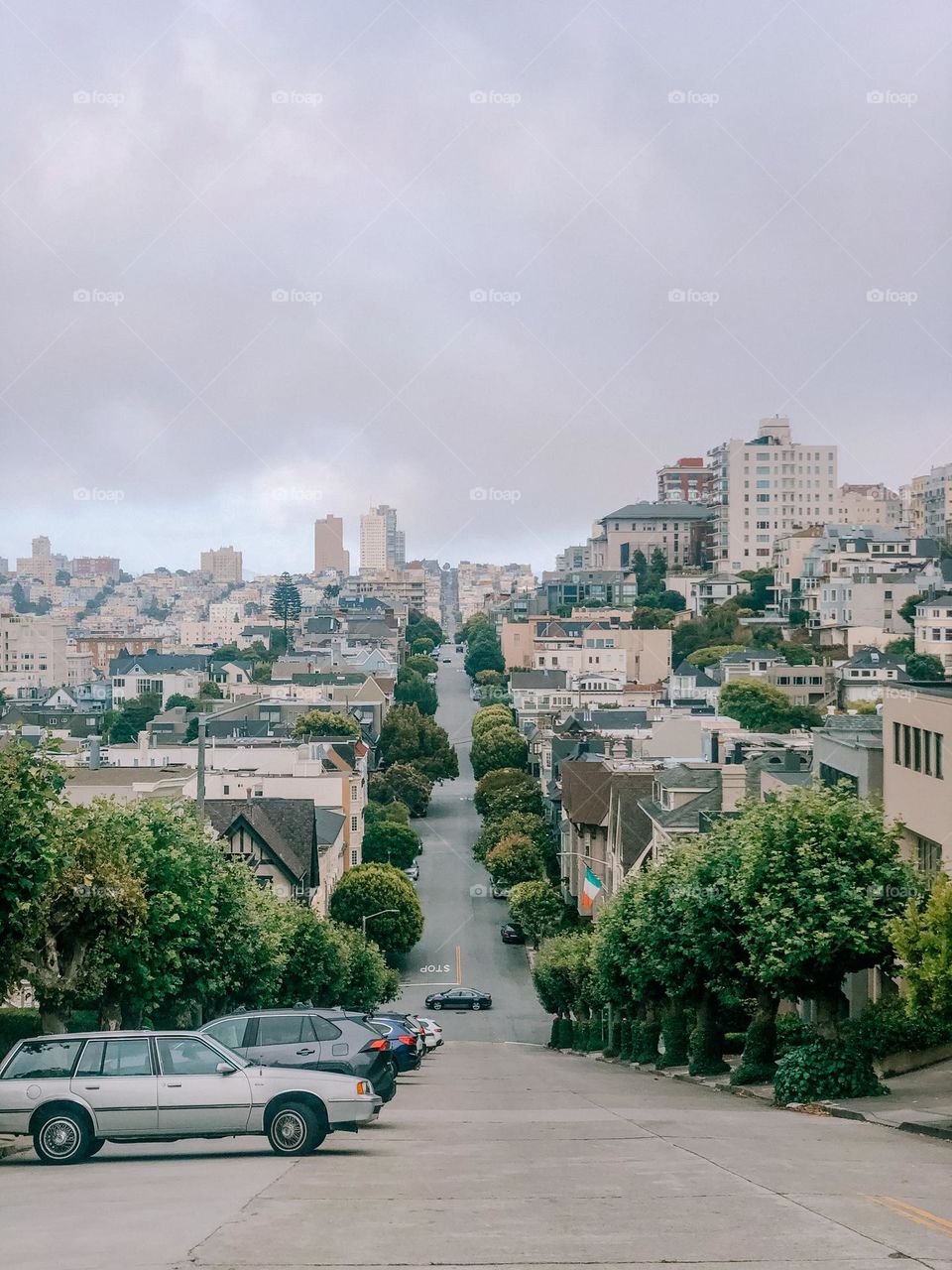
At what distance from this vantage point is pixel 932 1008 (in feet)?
70.6

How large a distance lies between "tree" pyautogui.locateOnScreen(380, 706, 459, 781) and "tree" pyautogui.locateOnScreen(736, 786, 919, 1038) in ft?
374

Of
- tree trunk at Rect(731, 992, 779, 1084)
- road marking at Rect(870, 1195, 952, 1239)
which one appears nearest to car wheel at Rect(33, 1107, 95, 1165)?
road marking at Rect(870, 1195, 952, 1239)

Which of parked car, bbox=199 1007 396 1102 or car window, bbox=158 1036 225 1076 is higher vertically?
car window, bbox=158 1036 225 1076

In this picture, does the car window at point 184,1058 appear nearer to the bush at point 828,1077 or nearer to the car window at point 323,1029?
the car window at point 323,1029

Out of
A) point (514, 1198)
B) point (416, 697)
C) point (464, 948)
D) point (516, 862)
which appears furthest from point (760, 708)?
point (514, 1198)

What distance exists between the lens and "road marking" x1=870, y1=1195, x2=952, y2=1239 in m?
12.8

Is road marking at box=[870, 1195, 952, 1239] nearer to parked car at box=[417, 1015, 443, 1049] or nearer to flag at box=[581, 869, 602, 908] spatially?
parked car at box=[417, 1015, 443, 1049]

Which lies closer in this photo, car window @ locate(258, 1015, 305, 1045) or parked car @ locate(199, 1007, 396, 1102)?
parked car @ locate(199, 1007, 396, 1102)

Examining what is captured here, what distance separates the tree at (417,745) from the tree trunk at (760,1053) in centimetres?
11001

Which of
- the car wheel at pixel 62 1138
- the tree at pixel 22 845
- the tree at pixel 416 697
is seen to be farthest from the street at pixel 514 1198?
the tree at pixel 416 697

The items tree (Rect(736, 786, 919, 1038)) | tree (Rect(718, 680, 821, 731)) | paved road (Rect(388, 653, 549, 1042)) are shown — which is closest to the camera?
tree (Rect(736, 786, 919, 1038))

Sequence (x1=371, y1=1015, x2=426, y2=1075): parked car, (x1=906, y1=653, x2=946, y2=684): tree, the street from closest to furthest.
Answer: the street, (x1=371, y1=1015, x2=426, y2=1075): parked car, (x1=906, y1=653, x2=946, y2=684): tree

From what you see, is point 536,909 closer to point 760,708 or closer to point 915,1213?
point 760,708

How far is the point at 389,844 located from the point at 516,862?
9299 millimetres
